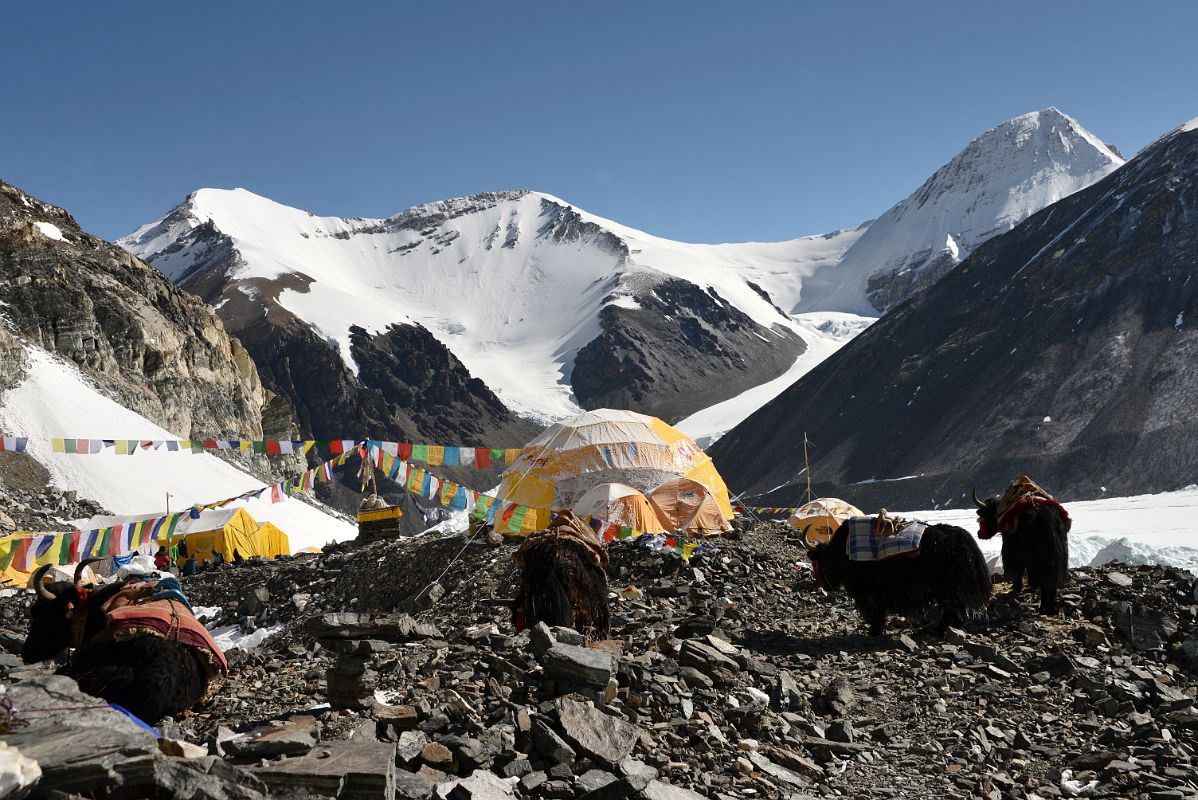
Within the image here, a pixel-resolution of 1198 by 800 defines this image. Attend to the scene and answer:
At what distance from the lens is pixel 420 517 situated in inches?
Answer: 3632

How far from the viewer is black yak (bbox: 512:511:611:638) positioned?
328 inches

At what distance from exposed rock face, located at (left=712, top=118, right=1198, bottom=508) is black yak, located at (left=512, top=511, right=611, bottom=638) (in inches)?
1957

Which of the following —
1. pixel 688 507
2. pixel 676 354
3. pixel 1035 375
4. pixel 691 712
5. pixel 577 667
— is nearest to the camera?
pixel 577 667

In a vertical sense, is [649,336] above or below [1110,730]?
above

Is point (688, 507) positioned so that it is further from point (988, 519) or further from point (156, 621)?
point (156, 621)

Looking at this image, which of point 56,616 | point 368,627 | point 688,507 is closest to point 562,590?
point 368,627

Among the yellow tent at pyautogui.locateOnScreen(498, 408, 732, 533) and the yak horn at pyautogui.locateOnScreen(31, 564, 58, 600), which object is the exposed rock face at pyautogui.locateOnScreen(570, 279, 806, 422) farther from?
the yak horn at pyautogui.locateOnScreen(31, 564, 58, 600)

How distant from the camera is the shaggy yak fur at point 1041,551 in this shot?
→ 992 centimetres

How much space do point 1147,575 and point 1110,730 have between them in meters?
5.28

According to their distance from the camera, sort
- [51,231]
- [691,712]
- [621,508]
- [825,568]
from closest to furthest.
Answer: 1. [691,712]
2. [825,568]
3. [621,508]
4. [51,231]

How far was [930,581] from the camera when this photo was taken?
928cm

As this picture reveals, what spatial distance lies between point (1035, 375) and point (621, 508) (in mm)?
58863

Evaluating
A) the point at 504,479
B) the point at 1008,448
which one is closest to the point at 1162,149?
the point at 1008,448

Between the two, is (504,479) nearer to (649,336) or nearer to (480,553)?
(480,553)
